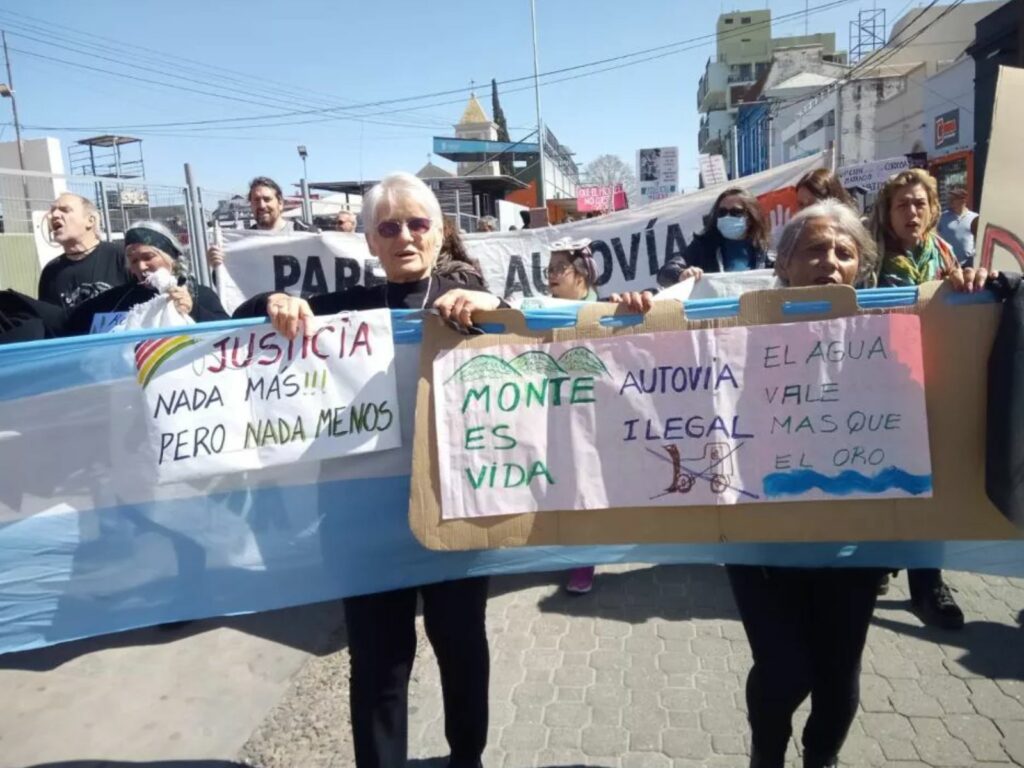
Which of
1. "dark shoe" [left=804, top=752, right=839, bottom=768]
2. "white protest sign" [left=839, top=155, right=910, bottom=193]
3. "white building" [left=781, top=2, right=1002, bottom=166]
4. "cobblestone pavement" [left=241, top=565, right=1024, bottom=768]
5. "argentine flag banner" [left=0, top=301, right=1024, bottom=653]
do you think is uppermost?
"white building" [left=781, top=2, right=1002, bottom=166]

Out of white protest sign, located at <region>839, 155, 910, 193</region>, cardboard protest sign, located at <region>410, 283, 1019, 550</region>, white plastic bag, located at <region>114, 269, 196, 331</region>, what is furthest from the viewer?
white protest sign, located at <region>839, 155, 910, 193</region>

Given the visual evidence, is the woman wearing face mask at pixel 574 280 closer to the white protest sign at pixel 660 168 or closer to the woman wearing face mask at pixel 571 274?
the woman wearing face mask at pixel 571 274

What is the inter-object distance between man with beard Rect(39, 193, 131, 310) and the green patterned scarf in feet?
11.4

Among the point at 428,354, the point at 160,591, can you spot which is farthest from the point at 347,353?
the point at 160,591

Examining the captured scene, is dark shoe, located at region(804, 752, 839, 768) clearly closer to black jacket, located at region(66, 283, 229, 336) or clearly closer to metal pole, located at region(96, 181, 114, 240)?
black jacket, located at region(66, 283, 229, 336)

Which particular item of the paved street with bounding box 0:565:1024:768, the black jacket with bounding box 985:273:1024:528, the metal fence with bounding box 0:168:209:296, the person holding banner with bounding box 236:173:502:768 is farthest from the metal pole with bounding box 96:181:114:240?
the black jacket with bounding box 985:273:1024:528

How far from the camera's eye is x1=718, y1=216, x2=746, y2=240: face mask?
15.0 feet

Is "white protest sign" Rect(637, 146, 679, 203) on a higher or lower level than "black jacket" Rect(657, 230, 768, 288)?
higher

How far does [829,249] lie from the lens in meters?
2.12

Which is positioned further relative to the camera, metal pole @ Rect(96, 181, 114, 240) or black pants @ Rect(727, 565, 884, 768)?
metal pole @ Rect(96, 181, 114, 240)

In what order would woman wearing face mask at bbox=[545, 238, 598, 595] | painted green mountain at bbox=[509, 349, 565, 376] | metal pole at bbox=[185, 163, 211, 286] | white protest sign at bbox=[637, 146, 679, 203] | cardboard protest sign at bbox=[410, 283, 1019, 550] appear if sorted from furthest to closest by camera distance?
white protest sign at bbox=[637, 146, 679, 203] → metal pole at bbox=[185, 163, 211, 286] → woman wearing face mask at bbox=[545, 238, 598, 595] → painted green mountain at bbox=[509, 349, 565, 376] → cardboard protest sign at bbox=[410, 283, 1019, 550]

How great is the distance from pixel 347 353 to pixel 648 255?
4.34 m

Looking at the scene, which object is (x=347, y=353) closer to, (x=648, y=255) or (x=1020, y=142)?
(x=1020, y=142)

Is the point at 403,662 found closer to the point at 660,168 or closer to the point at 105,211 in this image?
the point at 105,211
